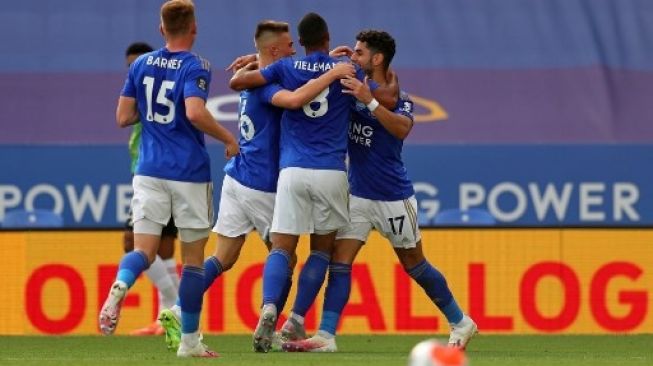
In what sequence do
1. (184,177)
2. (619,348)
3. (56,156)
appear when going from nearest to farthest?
1. (184,177)
2. (619,348)
3. (56,156)

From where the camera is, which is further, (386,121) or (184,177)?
(386,121)

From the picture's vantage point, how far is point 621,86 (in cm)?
1898

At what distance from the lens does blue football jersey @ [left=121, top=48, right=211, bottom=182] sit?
861 centimetres

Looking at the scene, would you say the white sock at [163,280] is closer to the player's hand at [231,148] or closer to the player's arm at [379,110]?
the player's arm at [379,110]

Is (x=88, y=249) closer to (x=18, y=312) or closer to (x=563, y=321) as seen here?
(x=18, y=312)

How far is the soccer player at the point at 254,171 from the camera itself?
9.71 metres

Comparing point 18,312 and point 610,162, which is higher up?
point 610,162

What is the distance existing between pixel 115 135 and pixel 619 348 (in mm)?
8870

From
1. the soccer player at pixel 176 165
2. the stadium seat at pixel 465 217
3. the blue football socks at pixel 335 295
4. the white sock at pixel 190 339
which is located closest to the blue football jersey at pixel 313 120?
the blue football socks at pixel 335 295

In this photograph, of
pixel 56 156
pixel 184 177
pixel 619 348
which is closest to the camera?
pixel 184 177

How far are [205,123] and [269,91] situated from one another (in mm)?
1084

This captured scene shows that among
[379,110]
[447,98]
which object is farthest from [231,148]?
[447,98]

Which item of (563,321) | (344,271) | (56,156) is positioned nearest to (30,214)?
(56,156)

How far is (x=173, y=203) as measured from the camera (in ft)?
28.4
